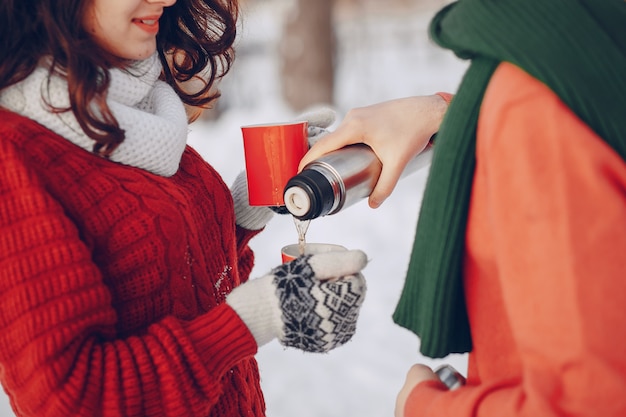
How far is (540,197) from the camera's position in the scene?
0.83 m

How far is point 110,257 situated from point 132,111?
1.08 feet

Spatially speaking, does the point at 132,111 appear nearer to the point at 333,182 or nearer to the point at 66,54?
the point at 66,54

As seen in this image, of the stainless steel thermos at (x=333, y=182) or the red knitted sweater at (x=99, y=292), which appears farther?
the stainless steel thermos at (x=333, y=182)

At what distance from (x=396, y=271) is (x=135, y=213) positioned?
10.8 ft

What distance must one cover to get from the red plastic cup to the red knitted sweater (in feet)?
0.56

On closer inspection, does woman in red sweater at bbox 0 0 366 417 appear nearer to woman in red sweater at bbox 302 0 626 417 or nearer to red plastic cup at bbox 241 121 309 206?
red plastic cup at bbox 241 121 309 206

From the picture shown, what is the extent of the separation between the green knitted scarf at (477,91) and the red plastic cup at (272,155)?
448 millimetres

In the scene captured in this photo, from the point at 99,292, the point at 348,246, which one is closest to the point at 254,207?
the point at 99,292

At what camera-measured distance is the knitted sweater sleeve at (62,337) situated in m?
1.11

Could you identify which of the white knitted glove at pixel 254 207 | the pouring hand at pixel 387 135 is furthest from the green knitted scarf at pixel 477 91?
the white knitted glove at pixel 254 207

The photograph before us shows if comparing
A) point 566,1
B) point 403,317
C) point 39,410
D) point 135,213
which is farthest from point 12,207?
point 566,1

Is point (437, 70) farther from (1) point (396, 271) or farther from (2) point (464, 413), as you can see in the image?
(2) point (464, 413)

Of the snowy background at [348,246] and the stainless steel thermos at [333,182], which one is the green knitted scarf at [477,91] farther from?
the snowy background at [348,246]

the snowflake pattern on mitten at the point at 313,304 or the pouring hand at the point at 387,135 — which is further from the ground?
the pouring hand at the point at 387,135
